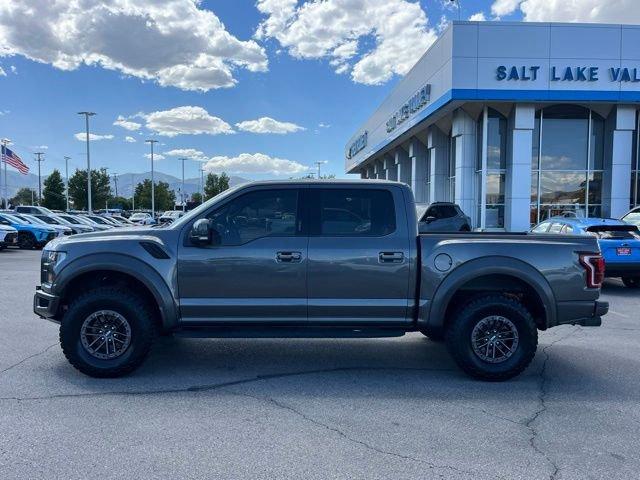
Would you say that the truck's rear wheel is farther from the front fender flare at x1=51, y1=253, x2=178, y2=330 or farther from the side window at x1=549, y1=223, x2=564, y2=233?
the side window at x1=549, y1=223, x2=564, y2=233

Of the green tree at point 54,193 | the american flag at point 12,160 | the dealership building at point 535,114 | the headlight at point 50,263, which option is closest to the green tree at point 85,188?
the green tree at point 54,193

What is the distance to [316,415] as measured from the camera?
4219 millimetres

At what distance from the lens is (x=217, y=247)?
16.5 feet

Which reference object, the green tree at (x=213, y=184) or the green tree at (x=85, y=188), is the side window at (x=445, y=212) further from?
the green tree at (x=213, y=184)

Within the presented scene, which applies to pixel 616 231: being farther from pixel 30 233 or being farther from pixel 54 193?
pixel 54 193

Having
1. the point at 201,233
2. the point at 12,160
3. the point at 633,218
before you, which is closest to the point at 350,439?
the point at 201,233

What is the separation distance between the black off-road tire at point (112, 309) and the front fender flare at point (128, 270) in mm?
214

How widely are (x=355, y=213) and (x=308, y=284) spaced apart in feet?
2.87

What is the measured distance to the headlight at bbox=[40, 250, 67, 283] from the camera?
5070 millimetres

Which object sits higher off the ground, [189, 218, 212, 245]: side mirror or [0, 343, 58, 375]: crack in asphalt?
[189, 218, 212, 245]: side mirror

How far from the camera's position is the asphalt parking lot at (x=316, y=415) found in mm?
3395

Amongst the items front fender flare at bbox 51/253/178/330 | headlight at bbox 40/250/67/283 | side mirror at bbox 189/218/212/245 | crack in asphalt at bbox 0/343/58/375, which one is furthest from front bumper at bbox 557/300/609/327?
crack in asphalt at bbox 0/343/58/375

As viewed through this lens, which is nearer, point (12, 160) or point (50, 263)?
point (50, 263)

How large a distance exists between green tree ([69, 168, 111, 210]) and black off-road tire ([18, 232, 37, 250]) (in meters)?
49.2
